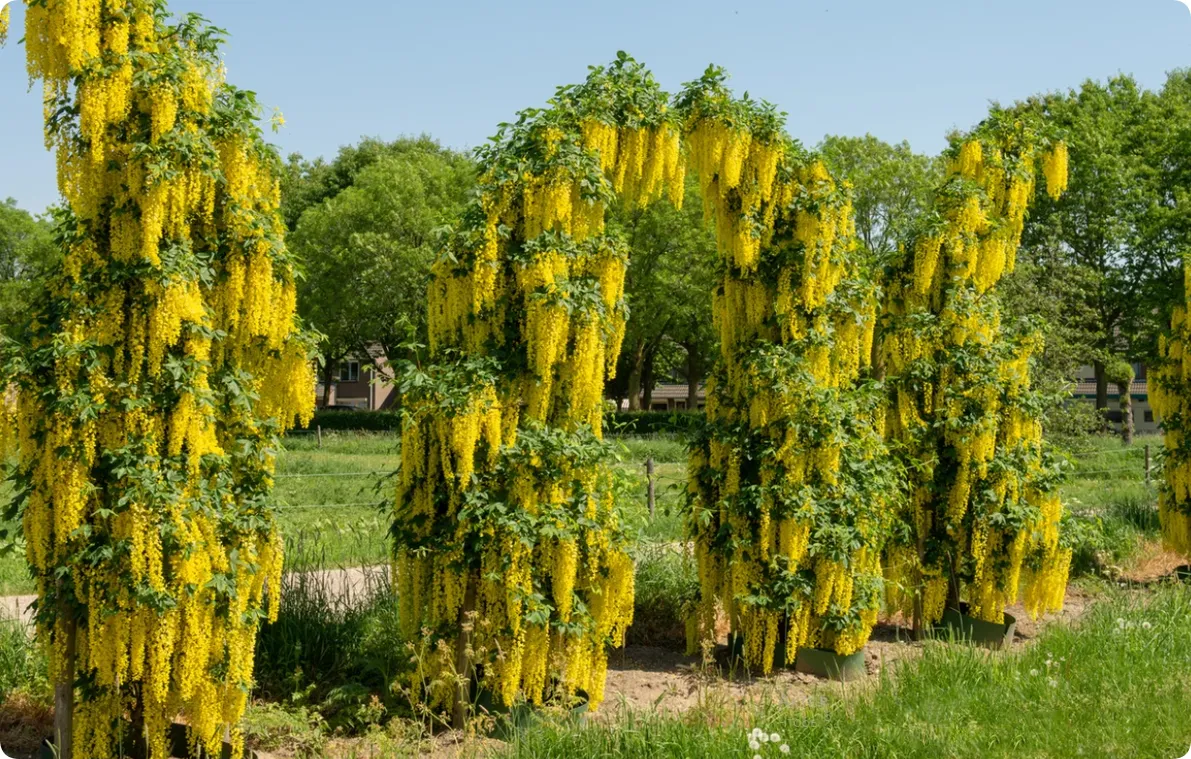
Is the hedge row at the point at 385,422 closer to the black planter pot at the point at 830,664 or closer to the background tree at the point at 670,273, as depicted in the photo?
the background tree at the point at 670,273

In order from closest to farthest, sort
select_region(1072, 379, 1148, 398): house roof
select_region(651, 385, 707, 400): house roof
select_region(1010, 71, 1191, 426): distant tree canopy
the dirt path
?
the dirt path → select_region(1010, 71, 1191, 426): distant tree canopy → select_region(1072, 379, 1148, 398): house roof → select_region(651, 385, 707, 400): house roof

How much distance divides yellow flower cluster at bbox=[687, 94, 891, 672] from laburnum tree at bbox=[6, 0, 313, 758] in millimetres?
3409

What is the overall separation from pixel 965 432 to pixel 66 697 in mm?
6762

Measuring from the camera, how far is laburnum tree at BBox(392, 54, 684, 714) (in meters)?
6.09

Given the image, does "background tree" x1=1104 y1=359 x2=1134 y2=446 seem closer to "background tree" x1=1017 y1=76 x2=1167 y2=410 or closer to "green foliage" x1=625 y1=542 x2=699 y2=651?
"background tree" x1=1017 y1=76 x2=1167 y2=410

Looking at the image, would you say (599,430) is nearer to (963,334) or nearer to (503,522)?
(503,522)

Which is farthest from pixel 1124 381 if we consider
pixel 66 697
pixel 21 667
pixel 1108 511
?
pixel 66 697

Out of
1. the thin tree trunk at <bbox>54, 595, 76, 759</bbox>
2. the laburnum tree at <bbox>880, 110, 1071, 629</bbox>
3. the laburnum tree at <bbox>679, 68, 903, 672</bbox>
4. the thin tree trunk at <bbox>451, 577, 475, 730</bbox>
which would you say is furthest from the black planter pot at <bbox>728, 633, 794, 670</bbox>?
the thin tree trunk at <bbox>54, 595, 76, 759</bbox>

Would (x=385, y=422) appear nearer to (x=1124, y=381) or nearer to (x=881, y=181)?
(x=881, y=181)

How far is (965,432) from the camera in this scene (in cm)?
864

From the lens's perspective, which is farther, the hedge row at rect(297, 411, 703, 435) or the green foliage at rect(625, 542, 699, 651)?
the hedge row at rect(297, 411, 703, 435)

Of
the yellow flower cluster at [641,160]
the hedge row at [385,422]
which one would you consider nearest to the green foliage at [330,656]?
the yellow flower cluster at [641,160]

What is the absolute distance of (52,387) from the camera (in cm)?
506

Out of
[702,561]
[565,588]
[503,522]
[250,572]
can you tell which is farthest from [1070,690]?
[250,572]
